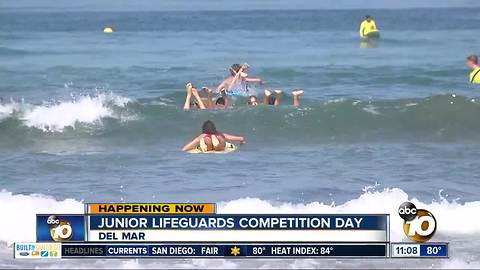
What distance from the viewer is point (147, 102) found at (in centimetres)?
2397

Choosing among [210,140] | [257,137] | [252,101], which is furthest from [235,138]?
[252,101]

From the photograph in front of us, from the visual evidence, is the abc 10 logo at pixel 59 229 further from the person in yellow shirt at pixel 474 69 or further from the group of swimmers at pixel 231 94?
the person in yellow shirt at pixel 474 69

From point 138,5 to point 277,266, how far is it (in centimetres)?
8311

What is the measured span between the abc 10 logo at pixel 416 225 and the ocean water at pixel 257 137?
1.15 ft

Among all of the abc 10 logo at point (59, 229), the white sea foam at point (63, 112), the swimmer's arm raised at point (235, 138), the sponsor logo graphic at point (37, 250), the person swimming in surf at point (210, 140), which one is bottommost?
the sponsor logo graphic at point (37, 250)

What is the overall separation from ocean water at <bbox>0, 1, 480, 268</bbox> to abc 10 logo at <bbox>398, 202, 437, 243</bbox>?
0.35 metres

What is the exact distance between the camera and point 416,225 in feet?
36.3

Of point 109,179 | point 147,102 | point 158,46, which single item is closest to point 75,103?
point 147,102

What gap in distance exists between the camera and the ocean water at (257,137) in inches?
523

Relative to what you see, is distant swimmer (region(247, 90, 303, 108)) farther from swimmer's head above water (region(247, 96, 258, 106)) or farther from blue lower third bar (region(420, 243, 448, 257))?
blue lower third bar (region(420, 243, 448, 257))

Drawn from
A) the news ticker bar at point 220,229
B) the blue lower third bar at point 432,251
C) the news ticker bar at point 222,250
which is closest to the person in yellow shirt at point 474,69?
the blue lower third bar at point 432,251

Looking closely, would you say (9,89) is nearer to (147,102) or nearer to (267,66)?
(147,102)

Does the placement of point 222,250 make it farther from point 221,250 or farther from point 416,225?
Answer: point 416,225

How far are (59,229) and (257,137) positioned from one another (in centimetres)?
922
